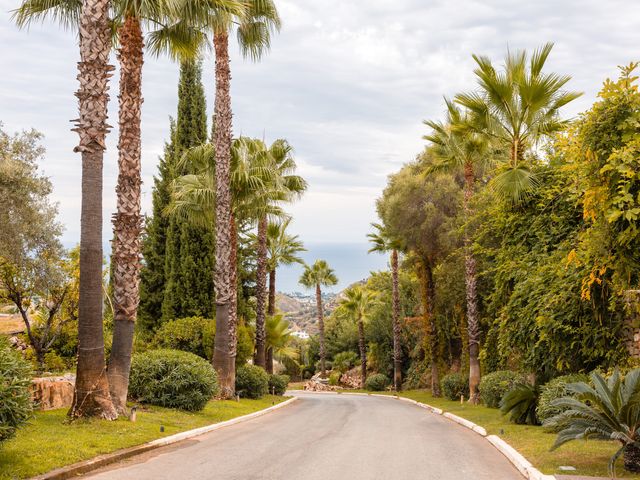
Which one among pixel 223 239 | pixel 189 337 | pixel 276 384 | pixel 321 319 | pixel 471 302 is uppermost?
pixel 223 239

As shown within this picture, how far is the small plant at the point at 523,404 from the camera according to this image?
1630 cm

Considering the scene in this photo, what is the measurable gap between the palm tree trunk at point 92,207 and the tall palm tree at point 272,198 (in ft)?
46.6

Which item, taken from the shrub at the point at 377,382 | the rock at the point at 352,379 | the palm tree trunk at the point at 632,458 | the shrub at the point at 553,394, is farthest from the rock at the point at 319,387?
the palm tree trunk at the point at 632,458

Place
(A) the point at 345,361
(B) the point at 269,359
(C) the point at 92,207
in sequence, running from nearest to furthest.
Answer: (C) the point at 92,207 → (B) the point at 269,359 → (A) the point at 345,361

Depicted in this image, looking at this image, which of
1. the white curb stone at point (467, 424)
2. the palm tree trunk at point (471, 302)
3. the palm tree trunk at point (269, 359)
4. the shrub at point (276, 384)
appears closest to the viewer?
the white curb stone at point (467, 424)

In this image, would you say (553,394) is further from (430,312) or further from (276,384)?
(430,312)

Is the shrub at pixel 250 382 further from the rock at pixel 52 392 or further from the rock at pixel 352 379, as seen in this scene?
the rock at pixel 352 379

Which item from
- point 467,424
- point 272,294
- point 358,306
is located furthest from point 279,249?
point 467,424

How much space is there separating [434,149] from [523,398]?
14.6 metres

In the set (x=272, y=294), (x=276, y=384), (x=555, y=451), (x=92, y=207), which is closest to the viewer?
(x=555, y=451)

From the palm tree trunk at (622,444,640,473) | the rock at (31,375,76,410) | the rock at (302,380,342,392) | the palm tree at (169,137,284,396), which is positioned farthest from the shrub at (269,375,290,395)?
the palm tree trunk at (622,444,640,473)

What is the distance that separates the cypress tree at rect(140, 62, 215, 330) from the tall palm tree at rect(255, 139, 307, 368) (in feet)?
10.6

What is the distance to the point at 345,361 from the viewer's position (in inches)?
2598

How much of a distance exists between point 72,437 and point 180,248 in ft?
79.2
